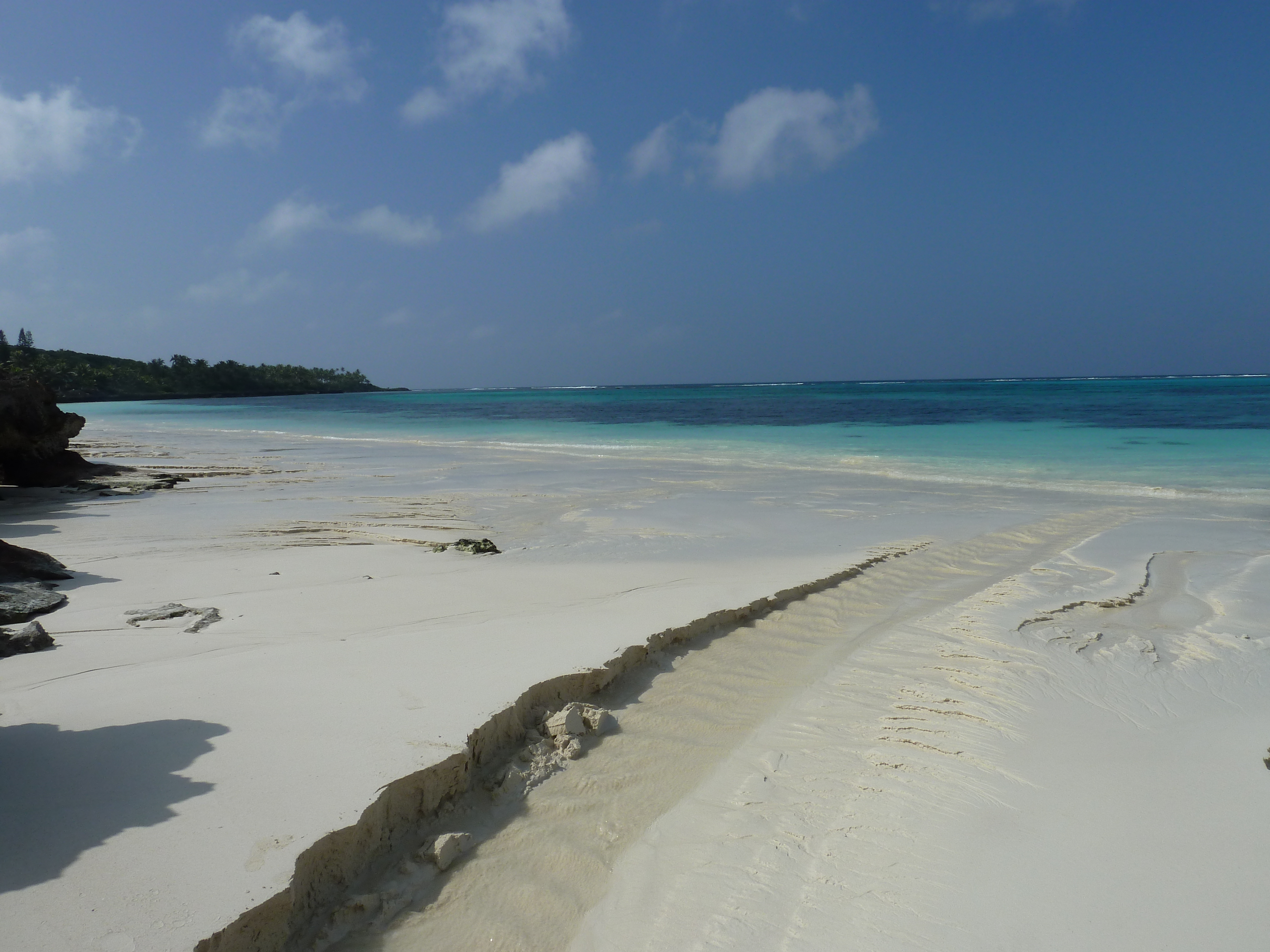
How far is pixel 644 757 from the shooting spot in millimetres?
2975

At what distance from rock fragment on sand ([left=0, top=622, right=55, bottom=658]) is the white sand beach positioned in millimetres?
111

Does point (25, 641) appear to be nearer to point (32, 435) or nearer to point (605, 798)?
point (605, 798)

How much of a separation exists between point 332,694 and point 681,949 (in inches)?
70.1

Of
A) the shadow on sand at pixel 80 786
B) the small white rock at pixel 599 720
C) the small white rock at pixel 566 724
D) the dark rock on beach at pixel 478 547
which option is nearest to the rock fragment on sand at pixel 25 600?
the shadow on sand at pixel 80 786

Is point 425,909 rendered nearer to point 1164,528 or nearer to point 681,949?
point 681,949

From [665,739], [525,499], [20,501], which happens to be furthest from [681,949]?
[20,501]

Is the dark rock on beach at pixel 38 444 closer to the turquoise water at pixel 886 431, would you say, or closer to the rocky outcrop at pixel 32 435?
the rocky outcrop at pixel 32 435

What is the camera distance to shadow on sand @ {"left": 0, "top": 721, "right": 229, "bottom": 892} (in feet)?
6.53

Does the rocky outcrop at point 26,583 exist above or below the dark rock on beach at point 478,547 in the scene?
above

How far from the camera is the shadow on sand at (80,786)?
199 cm

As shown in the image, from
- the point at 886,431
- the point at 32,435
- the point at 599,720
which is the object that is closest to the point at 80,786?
the point at 599,720

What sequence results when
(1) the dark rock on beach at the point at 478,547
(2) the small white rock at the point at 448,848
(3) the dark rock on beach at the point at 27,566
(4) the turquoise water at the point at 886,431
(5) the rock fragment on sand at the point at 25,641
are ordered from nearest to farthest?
(2) the small white rock at the point at 448,848 < (5) the rock fragment on sand at the point at 25,641 < (3) the dark rock on beach at the point at 27,566 < (1) the dark rock on beach at the point at 478,547 < (4) the turquoise water at the point at 886,431

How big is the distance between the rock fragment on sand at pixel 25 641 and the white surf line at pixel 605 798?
8.12 feet

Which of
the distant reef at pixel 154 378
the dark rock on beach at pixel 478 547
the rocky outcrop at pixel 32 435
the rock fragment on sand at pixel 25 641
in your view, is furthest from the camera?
the distant reef at pixel 154 378
